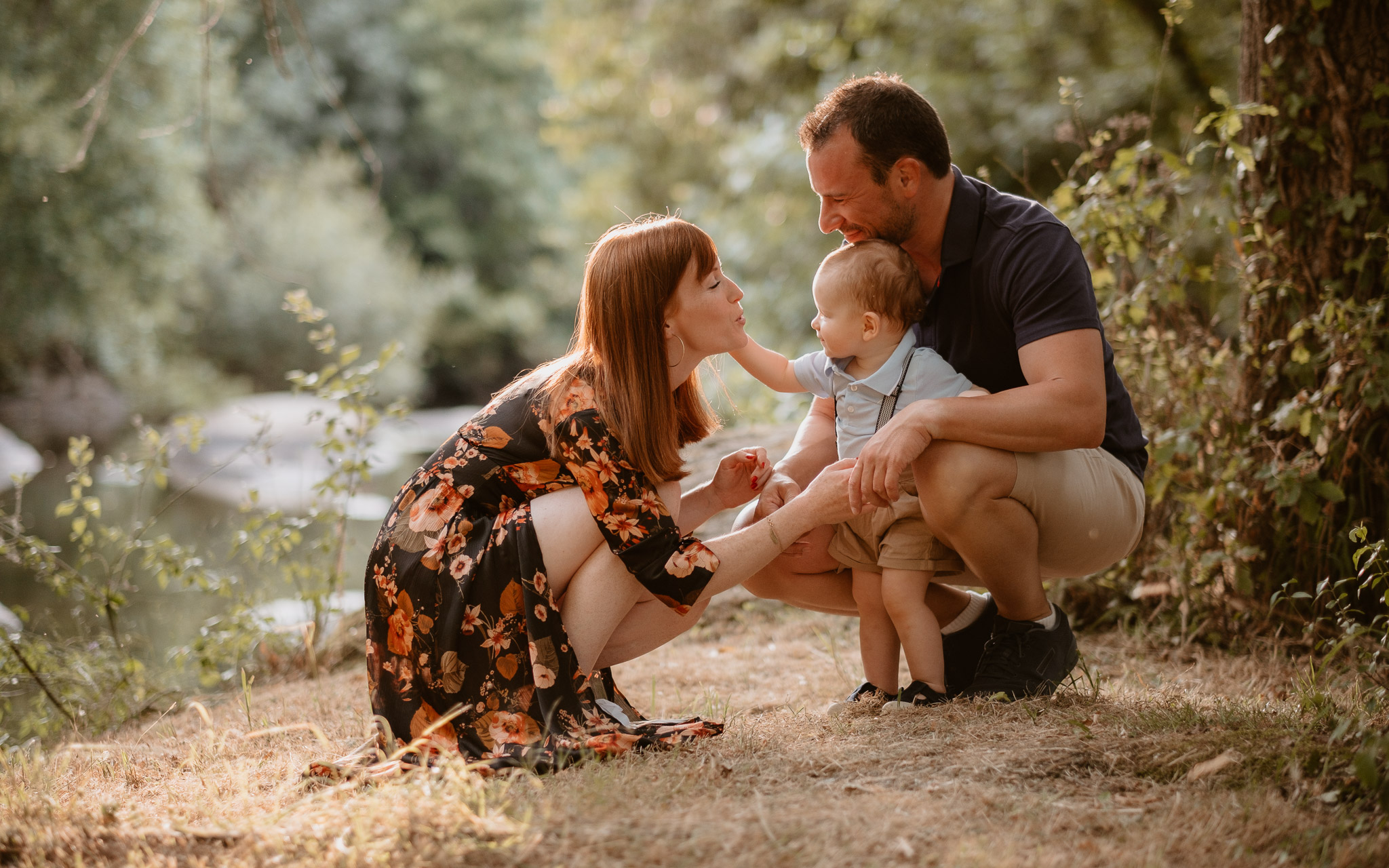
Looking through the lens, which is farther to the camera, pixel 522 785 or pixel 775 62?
pixel 775 62

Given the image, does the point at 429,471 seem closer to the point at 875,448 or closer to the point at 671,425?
the point at 671,425

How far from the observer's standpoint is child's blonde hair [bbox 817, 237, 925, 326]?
2.46m

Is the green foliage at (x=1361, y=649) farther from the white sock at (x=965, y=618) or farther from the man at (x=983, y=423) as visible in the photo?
the white sock at (x=965, y=618)

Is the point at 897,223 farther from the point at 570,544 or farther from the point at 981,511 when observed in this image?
the point at 570,544

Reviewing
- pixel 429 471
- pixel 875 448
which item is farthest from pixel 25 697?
pixel 875 448

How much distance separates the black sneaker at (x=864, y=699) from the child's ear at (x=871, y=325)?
0.87 metres

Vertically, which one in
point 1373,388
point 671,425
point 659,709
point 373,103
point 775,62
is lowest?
point 659,709

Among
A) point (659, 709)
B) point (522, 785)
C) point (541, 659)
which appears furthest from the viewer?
point (659, 709)

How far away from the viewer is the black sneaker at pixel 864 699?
2488 mm

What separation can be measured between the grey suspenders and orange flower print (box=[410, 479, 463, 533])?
1.01 m

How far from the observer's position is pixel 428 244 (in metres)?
22.3

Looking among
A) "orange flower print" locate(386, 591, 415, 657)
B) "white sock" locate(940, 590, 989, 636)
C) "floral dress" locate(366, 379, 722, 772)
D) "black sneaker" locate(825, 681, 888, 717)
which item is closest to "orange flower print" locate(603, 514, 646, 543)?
"floral dress" locate(366, 379, 722, 772)

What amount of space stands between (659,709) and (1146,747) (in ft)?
4.53

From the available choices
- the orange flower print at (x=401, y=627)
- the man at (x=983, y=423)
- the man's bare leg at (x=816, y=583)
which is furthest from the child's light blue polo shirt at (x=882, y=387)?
the orange flower print at (x=401, y=627)
